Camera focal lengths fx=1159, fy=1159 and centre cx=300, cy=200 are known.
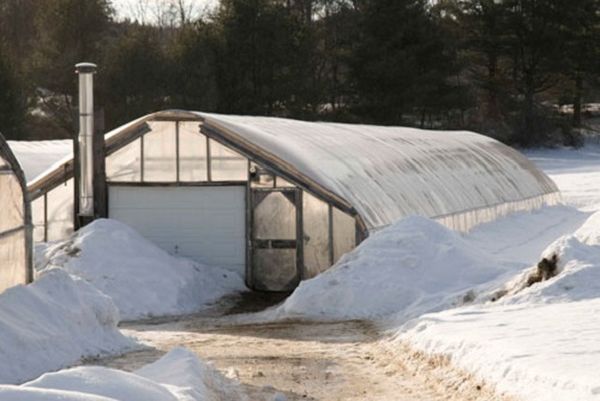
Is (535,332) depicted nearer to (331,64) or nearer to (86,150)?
(86,150)

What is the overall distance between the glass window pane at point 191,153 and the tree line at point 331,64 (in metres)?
23.2

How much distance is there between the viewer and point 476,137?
35.2m

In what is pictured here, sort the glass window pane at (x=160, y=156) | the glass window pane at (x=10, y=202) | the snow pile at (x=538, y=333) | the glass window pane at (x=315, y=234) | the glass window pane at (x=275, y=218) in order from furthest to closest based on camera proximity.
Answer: the glass window pane at (x=160, y=156) → the glass window pane at (x=275, y=218) → the glass window pane at (x=315, y=234) → the glass window pane at (x=10, y=202) → the snow pile at (x=538, y=333)

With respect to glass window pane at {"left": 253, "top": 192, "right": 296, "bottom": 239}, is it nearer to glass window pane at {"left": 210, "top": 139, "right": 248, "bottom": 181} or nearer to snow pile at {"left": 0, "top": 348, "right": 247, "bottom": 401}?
glass window pane at {"left": 210, "top": 139, "right": 248, "bottom": 181}

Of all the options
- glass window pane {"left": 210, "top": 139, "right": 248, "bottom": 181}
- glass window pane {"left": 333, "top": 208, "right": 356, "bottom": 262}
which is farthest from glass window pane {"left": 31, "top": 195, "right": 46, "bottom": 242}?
glass window pane {"left": 333, "top": 208, "right": 356, "bottom": 262}

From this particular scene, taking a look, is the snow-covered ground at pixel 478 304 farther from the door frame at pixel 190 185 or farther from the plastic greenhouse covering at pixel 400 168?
the door frame at pixel 190 185

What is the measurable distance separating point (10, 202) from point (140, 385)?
23.9 ft

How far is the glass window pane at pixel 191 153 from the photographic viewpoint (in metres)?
21.5

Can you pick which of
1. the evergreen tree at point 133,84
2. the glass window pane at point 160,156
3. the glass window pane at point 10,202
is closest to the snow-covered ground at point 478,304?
the glass window pane at point 10,202

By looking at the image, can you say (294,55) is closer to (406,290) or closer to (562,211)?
(562,211)

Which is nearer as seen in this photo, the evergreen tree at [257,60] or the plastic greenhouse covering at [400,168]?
the plastic greenhouse covering at [400,168]

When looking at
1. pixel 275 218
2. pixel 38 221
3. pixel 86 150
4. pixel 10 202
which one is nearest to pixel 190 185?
pixel 275 218

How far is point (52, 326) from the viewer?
13633 millimetres

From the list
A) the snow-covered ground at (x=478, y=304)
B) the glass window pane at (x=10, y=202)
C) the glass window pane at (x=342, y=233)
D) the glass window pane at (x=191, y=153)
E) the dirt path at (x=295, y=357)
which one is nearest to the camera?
the snow-covered ground at (x=478, y=304)
